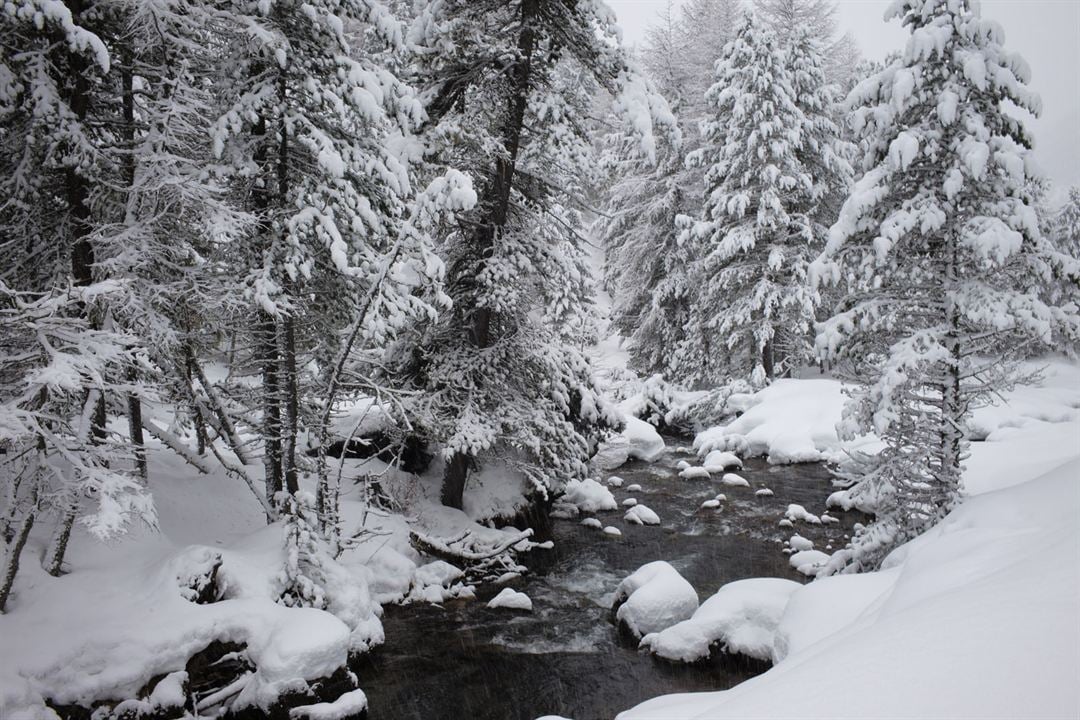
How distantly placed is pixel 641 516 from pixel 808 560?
3.73 m

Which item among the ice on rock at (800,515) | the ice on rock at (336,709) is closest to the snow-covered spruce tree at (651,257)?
the ice on rock at (800,515)

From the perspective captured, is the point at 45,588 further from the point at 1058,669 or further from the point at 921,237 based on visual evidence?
the point at 921,237

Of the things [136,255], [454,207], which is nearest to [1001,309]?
[454,207]

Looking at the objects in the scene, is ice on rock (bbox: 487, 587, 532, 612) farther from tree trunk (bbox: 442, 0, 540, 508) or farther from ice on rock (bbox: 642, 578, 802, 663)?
tree trunk (bbox: 442, 0, 540, 508)

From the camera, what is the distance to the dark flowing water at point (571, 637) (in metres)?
7.50

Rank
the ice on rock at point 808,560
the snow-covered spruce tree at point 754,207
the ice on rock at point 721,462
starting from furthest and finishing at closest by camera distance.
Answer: the snow-covered spruce tree at point 754,207 → the ice on rock at point 721,462 → the ice on rock at point 808,560

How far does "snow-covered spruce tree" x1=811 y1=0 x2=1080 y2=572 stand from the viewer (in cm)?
756

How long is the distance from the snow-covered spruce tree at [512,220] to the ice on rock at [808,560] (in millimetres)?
4417

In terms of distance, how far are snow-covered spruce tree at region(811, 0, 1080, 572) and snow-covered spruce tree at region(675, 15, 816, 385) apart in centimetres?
1204

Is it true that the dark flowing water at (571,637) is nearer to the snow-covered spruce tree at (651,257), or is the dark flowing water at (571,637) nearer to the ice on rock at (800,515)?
the ice on rock at (800,515)

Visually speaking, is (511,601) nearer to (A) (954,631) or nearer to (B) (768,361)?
(A) (954,631)

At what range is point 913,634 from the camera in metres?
3.28

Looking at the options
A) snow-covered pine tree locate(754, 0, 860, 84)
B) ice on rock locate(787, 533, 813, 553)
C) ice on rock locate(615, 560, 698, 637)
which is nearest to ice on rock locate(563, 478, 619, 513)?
ice on rock locate(787, 533, 813, 553)

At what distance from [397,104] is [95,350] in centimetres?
572
